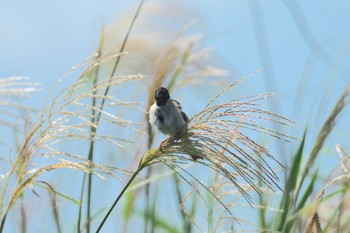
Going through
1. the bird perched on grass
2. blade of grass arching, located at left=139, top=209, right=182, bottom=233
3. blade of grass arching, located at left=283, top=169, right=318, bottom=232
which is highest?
the bird perched on grass

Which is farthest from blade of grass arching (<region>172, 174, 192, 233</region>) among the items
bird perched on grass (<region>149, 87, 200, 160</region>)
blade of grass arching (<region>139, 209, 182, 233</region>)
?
bird perched on grass (<region>149, 87, 200, 160</region>)

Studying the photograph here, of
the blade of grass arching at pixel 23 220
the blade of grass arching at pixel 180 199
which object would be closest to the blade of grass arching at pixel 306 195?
the blade of grass arching at pixel 180 199

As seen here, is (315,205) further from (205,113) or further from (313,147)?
(205,113)

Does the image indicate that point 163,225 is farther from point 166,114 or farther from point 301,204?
point 301,204

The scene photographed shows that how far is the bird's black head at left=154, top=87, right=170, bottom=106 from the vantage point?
3.61 metres

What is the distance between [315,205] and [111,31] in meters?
1.97

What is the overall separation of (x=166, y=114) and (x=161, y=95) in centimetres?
12

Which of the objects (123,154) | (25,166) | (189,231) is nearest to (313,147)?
(189,231)

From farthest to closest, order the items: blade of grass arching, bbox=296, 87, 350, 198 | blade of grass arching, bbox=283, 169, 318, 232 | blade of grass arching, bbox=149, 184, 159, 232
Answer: blade of grass arching, bbox=149, 184, 159, 232 → blade of grass arching, bbox=296, 87, 350, 198 → blade of grass arching, bbox=283, 169, 318, 232

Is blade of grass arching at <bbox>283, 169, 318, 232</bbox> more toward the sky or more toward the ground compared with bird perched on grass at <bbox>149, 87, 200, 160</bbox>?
more toward the ground

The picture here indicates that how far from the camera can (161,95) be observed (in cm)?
365

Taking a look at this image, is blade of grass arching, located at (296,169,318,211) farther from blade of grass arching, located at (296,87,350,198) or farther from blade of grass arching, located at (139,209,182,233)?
blade of grass arching, located at (139,209,182,233)

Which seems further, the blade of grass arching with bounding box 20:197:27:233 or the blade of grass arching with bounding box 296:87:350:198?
the blade of grass arching with bounding box 20:197:27:233

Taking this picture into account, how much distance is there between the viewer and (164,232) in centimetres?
359
